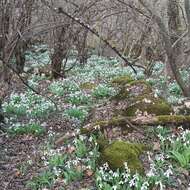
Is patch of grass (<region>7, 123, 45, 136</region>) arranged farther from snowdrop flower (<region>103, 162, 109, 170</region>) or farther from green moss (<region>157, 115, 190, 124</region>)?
snowdrop flower (<region>103, 162, 109, 170</region>)

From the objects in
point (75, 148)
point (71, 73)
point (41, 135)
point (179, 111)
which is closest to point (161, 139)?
point (75, 148)

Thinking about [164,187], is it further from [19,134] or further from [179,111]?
[19,134]

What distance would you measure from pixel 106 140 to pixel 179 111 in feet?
7.43

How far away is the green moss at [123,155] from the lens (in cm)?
612

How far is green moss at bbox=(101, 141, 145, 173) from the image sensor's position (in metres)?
6.12

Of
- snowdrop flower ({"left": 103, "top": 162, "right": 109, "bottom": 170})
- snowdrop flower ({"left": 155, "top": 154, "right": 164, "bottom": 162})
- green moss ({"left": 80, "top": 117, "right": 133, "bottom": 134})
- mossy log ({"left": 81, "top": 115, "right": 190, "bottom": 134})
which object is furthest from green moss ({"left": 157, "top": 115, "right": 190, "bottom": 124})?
snowdrop flower ({"left": 103, "top": 162, "right": 109, "bottom": 170})

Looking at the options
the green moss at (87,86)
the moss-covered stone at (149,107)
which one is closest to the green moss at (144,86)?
the moss-covered stone at (149,107)

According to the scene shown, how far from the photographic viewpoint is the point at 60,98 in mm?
12781

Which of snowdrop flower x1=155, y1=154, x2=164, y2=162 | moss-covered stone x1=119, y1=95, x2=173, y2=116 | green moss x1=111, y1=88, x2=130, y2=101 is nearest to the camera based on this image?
snowdrop flower x1=155, y1=154, x2=164, y2=162

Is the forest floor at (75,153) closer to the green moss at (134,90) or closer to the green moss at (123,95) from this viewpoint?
the green moss at (123,95)

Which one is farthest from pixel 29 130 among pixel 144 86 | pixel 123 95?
pixel 144 86

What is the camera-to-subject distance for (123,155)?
20.6ft

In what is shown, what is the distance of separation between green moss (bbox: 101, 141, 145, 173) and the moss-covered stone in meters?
1.86

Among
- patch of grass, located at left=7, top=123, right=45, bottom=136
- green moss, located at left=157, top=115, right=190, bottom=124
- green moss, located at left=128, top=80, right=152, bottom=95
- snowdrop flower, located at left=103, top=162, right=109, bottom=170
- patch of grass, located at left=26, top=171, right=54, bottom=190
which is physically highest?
green moss, located at left=157, top=115, right=190, bottom=124
